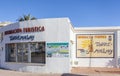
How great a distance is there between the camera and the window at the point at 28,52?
64.9 ft

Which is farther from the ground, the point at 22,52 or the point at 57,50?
the point at 57,50

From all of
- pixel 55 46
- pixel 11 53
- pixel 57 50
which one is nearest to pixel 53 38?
pixel 55 46

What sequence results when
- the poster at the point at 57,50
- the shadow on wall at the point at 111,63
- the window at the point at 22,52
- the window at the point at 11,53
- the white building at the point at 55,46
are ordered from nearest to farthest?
1. the poster at the point at 57,50
2. the white building at the point at 55,46
3. the window at the point at 22,52
4. the window at the point at 11,53
5. the shadow on wall at the point at 111,63

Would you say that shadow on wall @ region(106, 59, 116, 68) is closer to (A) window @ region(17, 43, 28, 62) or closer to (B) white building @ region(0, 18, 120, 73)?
(B) white building @ region(0, 18, 120, 73)

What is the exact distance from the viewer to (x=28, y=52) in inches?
800

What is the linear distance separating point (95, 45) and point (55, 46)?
6774mm

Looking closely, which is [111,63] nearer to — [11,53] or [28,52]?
[28,52]

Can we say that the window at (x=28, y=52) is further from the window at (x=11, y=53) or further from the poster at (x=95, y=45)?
the poster at (x=95, y=45)

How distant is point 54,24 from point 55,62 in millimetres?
2924

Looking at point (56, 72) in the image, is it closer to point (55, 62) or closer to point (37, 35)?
point (55, 62)

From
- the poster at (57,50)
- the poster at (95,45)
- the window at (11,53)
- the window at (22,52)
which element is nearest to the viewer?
the poster at (57,50)

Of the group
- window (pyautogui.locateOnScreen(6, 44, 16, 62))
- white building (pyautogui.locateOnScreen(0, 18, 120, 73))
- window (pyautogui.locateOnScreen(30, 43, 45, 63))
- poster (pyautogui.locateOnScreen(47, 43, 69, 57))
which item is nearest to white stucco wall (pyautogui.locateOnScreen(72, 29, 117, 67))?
white building (pyautogui.locateOnScreen(0, 18, 120, 73))

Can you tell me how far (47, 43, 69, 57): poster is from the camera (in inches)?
741

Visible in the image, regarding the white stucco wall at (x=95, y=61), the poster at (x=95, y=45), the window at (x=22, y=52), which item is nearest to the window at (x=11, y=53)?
the window at (x=22, y=52)
